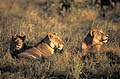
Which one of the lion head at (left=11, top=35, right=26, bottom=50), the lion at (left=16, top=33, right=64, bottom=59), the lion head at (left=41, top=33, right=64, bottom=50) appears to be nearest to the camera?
the lion at (left=16, top=33, right=64, bottom=59)

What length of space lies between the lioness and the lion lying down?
2.50ft

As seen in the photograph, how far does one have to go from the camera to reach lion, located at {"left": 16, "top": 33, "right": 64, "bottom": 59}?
6250mm

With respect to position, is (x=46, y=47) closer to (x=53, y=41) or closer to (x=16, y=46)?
(x=53, y=41)

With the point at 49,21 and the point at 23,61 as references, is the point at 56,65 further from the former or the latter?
the point at 49,21

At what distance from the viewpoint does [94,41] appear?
6.59 m

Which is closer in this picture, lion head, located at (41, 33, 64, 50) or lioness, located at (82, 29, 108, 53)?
lioness, located at (82, 29, 108, 53)

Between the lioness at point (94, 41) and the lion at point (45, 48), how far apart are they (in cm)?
76

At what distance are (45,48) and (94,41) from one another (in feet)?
4.86

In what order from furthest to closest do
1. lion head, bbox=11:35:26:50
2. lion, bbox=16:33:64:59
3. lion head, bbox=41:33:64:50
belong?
lion head, bbox=41:33:64:50
lion head, bbox=11:35:26:50
lion, bbox=16:33:64:59

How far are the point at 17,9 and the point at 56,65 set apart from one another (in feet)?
28.8

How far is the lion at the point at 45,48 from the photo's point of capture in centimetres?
625

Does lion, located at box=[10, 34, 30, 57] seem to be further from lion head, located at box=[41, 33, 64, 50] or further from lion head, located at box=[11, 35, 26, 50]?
lion head, located at box=[41, 33, 64, 50]

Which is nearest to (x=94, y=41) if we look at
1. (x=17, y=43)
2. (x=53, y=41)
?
(x=53, y=41)

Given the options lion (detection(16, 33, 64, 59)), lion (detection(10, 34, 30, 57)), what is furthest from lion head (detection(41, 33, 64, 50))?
lion (detection(10, 34, 30, 57))
